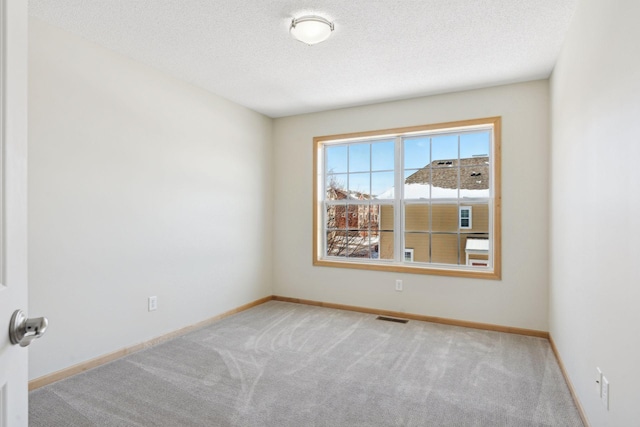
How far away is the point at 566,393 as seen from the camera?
2.33 metres

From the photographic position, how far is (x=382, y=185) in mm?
4309

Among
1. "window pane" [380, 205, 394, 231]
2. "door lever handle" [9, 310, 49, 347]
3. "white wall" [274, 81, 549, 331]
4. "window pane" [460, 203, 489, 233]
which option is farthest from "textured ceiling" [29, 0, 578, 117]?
"door lever handle" [9, 310, 49, 347]

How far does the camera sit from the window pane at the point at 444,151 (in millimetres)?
3924

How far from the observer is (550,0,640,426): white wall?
1354 millimetres

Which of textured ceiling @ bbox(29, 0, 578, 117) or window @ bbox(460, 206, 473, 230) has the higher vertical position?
textured ceiling @ bbox(29, 0, 578, 117)

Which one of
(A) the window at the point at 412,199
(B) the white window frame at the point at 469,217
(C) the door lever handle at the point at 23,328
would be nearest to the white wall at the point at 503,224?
(A) the window at the point at 412,199

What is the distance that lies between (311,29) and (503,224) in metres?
2.63

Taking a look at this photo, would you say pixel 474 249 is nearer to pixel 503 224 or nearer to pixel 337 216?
pixel 503 224

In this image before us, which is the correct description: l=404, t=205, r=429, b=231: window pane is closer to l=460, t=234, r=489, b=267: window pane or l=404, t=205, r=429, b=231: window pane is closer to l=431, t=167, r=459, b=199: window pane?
l=431, t=167, r=459, b=199: window pane

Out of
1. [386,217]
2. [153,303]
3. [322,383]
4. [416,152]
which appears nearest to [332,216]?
[386,217]

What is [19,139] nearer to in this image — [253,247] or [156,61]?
[156,61]

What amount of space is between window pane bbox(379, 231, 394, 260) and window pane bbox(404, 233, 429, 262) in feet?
0.59

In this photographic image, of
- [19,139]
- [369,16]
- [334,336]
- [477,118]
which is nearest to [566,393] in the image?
[334,336]

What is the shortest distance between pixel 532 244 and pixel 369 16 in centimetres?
262
